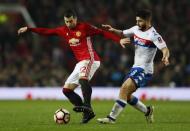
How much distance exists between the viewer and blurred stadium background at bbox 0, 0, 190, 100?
2719 centimetres

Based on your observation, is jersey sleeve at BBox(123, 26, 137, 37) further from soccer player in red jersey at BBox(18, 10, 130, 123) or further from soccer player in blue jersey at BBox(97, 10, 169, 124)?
soccer player in red jersey at BBox(18, 10, 130, 123)

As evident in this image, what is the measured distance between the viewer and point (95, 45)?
28.2 metres

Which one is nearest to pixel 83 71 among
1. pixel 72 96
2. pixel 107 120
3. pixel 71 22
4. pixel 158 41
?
pixel 72 96

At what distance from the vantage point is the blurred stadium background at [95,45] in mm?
27188

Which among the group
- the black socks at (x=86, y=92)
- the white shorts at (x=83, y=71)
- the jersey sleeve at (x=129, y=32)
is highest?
the jersey sleeve at (x=129, y=32)

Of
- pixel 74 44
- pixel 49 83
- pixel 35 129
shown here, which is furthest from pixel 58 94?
pixel 35 129

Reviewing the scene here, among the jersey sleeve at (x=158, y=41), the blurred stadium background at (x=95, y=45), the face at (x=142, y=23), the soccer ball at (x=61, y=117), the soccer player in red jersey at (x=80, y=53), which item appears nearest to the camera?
the jersey sleeve at (x=158, y=41)

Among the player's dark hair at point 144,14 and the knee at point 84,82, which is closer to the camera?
the player's dark hair at point 144,14

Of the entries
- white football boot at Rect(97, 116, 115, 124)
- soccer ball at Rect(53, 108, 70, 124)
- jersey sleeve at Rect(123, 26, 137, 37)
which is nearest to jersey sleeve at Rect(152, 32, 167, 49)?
jersey sleeve at Rect(123, 26, 137, 37)

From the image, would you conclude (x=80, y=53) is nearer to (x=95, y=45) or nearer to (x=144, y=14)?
(x=144, y=14)

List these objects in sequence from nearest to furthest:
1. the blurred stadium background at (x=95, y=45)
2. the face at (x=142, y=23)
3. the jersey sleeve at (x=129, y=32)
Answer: the face at (x=142, y=23) → the jersey sleeve at (x=129, y=32) → the blurred stadium background at (x=95, y=45)

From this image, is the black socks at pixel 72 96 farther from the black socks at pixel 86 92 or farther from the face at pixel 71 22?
the face at pixel 71 22

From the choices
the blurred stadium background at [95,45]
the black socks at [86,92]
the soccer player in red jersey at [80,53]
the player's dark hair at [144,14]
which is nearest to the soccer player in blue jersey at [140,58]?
the player's dark hair at [144,14]

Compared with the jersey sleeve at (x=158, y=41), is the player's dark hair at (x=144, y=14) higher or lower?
higher
